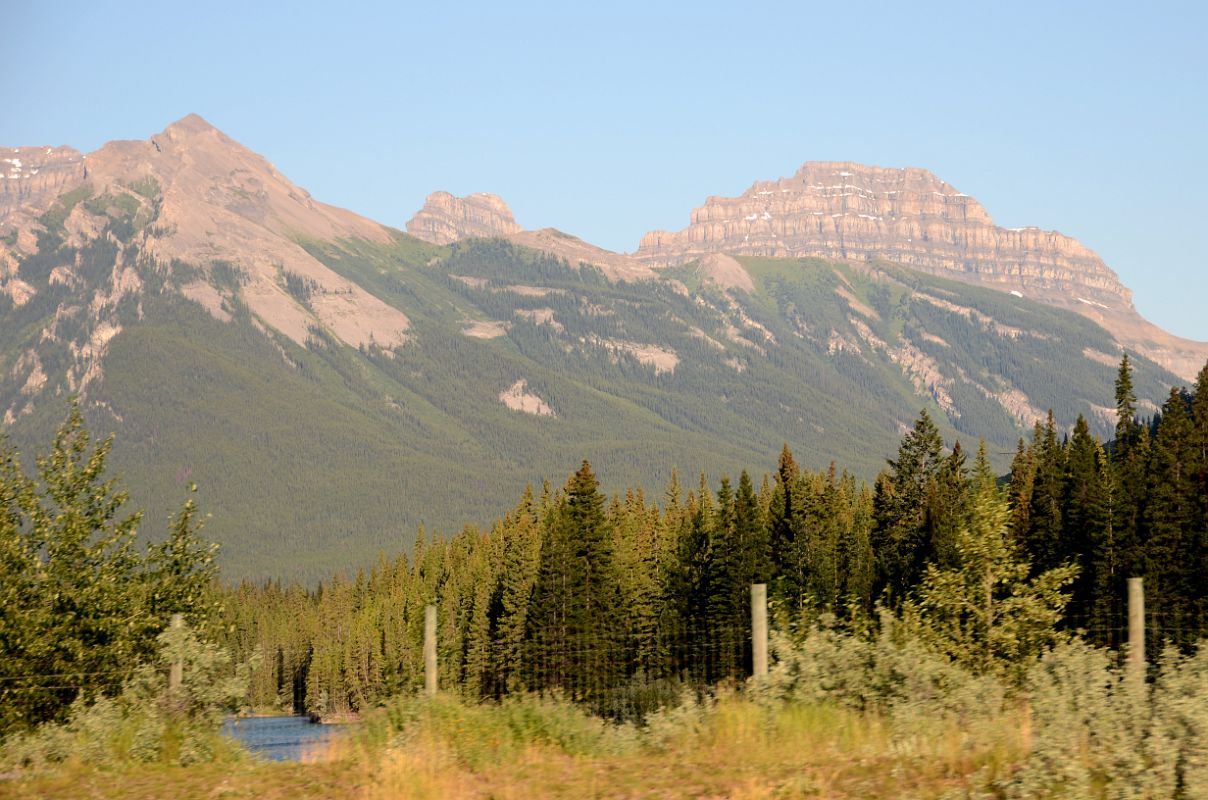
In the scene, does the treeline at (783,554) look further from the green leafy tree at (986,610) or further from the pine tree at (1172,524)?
the green leafy tree at (986,610)

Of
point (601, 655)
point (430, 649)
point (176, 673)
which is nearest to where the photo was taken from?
point (176, 673)

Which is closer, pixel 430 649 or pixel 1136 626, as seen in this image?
pixel 1136 626

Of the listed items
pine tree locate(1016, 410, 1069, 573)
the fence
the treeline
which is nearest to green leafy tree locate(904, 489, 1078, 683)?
the fence

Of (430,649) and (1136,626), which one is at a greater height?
(1136,626)

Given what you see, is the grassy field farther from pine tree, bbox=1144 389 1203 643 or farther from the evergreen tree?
the evergreen tree

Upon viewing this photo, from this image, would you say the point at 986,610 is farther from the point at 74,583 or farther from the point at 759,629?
the point at 74,583

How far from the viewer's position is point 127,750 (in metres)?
18.1

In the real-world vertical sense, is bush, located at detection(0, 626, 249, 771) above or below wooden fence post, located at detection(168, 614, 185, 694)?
below

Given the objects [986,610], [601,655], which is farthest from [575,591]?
[986,610]

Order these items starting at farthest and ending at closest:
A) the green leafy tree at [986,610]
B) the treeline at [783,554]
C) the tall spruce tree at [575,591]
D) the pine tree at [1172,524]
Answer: the tall spruce tree at [575,591] → the treeline at [783,554] → the pine tree at [1172,524] → the green leafy tree at [986,610]

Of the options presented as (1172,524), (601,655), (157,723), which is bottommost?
(601,655)

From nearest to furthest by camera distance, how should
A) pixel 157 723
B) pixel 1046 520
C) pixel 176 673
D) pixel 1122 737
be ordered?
1. pixel 1122 737
2. pixel 157 723
3. pixel 176 673
4. pixel 1046 520

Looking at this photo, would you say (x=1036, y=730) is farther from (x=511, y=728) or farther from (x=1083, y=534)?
(x=1083, y=534)

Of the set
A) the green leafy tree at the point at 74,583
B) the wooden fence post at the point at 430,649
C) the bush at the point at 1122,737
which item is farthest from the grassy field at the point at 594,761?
the green leafy tree at the point at 74,583
